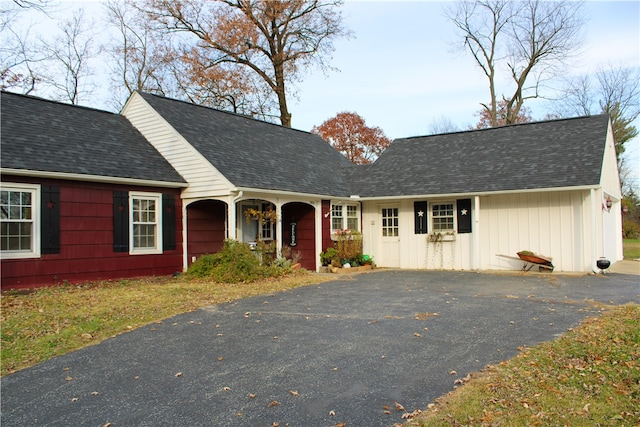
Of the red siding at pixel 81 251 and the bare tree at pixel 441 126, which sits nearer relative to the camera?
the red siding at pixel 81 251

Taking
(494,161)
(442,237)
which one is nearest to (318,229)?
(442,237)

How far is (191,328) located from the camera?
23.0 feet

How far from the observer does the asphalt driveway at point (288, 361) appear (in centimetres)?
415

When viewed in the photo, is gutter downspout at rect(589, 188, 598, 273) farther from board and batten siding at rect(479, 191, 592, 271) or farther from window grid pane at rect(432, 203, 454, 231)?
window grid pane at rect(432, 203, 454, 231)

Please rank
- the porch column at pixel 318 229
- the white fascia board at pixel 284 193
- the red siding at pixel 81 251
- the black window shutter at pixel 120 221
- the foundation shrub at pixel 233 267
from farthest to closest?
the porch column at pixel 318 229, the white fascia board at pixel 284 193, the black window shutter at pixel 120 221, the foundation shrub at pixel 233 267, the red siding at pixel 81 251

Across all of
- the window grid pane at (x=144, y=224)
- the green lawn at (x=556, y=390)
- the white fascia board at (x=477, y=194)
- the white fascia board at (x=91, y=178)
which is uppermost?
the white fascia board at (x=91, y=178)

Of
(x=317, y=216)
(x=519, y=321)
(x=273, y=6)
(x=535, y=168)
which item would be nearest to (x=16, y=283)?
(x=317, y=216)

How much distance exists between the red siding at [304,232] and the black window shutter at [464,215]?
4.60m

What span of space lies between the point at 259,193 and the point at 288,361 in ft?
26.5

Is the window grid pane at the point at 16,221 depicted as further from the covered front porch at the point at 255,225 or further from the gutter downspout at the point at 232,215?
the gutter downspout at the point at 232,215

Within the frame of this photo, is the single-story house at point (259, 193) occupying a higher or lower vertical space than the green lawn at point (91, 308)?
higher

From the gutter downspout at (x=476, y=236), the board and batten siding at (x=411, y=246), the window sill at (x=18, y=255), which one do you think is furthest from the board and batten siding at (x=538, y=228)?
the window sill at (x=18, y=255)

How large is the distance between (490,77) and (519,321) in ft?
85.6

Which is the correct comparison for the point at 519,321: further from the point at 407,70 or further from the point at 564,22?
the point at 564,22
